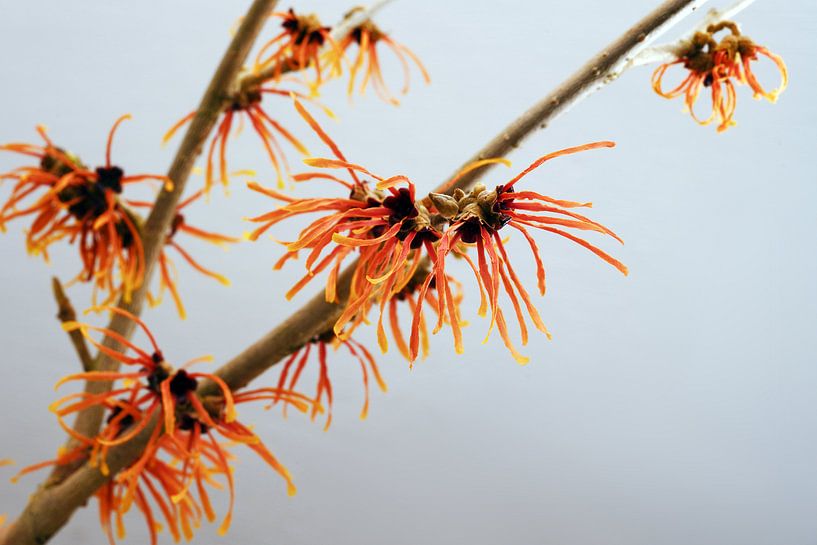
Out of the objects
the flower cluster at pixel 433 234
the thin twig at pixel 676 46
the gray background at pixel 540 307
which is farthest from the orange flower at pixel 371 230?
the gray background at pixel 540 307

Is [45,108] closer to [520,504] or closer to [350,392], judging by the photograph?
[350,392]

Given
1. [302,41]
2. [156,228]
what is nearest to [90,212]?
[156,228]

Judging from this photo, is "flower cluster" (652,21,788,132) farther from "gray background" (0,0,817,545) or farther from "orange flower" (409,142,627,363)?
"gray background" (0,0,817,545)

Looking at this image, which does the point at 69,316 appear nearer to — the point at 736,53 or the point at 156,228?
the point at 156,228

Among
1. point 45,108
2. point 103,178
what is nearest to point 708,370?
point 103,178

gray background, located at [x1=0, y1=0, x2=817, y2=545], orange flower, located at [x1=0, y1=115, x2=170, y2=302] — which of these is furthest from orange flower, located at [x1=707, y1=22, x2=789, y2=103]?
gray background, located at [x1=0, y1=0, x2=817, y2=545]

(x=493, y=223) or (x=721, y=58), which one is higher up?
(x=721, y=58)
